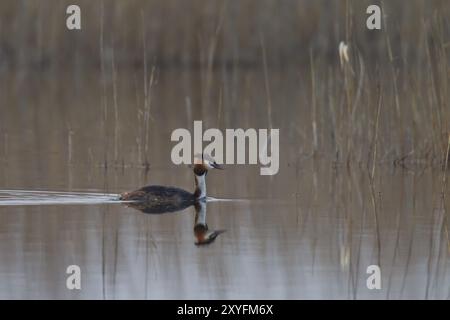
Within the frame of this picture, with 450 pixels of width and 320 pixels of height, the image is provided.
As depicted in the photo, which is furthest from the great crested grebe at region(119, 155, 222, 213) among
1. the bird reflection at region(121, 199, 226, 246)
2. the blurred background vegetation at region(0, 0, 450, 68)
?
the blurred background vegetation at region(0, 0, 450, 68)

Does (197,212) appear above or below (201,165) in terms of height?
below

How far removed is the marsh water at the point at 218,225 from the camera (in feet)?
19.4

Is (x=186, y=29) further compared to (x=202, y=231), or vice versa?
(x=186, y=29)

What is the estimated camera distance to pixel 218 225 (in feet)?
24.7

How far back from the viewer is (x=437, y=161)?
9.63 meters

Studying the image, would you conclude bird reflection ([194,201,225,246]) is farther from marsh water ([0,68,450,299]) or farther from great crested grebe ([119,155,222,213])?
great crested grebe ([119,155,222,213])

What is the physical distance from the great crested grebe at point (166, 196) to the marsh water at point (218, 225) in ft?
0.35

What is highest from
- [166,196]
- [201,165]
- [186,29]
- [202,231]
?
[186,29]

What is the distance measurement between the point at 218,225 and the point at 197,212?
653 millimetres

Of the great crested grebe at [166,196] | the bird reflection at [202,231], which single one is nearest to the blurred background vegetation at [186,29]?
the great crested grebe at [166,196]

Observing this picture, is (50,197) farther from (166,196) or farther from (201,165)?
(201,165)

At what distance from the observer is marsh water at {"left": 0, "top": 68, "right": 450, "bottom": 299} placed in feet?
19.4

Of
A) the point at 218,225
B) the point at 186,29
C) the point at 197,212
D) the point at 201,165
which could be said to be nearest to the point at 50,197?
the point at 197,212

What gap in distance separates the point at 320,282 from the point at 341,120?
345 centimetres
